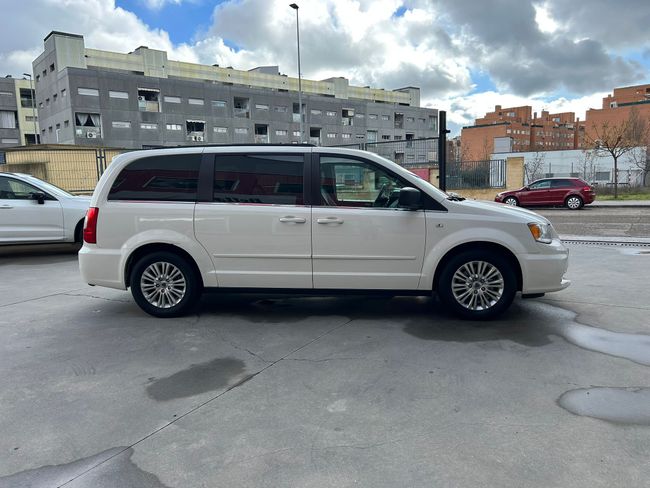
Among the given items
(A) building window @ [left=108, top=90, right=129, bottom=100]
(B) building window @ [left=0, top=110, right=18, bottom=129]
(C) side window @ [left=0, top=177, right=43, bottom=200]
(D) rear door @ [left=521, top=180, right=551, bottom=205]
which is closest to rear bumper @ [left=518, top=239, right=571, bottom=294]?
(C) side window @ [left=0, top=177, right=43, bottom=200]

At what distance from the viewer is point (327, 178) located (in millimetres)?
5199

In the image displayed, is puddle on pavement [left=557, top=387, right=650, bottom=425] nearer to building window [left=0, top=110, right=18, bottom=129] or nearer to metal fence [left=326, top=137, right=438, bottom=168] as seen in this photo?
metal fence [left=326, top=137, right=438, bottom=168]

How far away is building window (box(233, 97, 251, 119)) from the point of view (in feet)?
226

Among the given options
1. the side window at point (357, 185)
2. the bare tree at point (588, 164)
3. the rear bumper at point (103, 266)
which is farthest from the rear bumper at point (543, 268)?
the bare tree at point (588, 164)

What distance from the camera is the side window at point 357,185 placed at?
5148 mm

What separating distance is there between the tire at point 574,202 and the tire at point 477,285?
19.9m

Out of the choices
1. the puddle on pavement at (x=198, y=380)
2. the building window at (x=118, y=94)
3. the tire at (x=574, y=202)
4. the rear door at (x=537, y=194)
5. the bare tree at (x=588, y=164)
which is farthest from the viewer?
the building window at (x=118, y=94)

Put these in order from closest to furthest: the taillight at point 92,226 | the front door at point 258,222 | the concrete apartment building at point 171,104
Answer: the front door at point 258,222 < the taillight at point 92,226 < the concrete apartment building at point 171,104

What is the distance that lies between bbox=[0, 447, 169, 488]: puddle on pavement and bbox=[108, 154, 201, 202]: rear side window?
3147 mm

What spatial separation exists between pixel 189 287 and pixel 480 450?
11.9 feet

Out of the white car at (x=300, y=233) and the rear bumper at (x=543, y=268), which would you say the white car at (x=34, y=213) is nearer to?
the white car at (x=300, y=233)

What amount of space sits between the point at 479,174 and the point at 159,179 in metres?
23.1

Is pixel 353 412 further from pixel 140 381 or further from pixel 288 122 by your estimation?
pixel 288 122

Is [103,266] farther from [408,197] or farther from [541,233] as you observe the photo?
[541,233]
